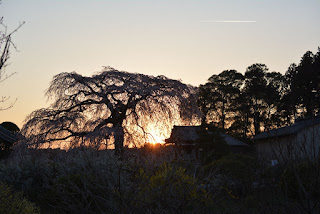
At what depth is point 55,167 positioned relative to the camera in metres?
13.8

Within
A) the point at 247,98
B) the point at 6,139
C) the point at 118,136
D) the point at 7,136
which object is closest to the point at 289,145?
the point at 118,136

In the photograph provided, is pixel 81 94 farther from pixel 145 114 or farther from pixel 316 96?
pixel 316 96

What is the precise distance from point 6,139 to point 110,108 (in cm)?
648

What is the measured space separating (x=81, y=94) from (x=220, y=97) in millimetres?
32004

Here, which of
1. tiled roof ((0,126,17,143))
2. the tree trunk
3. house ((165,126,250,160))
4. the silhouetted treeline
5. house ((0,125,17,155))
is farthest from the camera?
the silhouetted treeline

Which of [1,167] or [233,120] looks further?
[233,120]

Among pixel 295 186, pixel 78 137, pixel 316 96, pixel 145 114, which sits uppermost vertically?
pixel 316 96

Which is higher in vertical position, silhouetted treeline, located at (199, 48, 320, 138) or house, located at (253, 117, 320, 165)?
silhouetted treeline, located at (199, 48, 320, 138)

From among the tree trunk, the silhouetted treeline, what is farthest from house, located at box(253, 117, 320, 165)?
the silhouetted treeline

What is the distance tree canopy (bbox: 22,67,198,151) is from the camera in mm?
22781

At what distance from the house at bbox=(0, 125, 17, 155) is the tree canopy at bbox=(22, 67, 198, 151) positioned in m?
0.79

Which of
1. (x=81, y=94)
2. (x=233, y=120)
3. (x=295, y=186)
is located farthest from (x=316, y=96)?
(x=295, y=186)

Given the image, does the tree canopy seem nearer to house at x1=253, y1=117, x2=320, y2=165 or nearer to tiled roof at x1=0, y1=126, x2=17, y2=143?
tiled roof at x1=0, y1=126, x2=17, y2=143

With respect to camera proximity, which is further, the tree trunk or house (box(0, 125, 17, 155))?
the tree trunk
